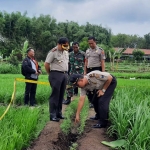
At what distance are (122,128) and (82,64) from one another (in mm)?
3460

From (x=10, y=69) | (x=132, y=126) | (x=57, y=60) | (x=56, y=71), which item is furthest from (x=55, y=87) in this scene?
(x=10, y=69)

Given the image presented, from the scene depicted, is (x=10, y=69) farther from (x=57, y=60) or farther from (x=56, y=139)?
(x=56, y=139)

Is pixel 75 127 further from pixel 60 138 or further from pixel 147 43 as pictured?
pixel 147 43

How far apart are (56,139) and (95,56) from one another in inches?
122

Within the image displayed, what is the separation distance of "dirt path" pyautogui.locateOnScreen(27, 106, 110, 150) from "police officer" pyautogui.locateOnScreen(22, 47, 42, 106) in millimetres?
2326

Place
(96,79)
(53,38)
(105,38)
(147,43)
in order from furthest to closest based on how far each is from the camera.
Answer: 1. (147,43)
2. (105,38)
3. (53,38)
4. (96,79)

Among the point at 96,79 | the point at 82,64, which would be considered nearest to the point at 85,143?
the point at 96,79

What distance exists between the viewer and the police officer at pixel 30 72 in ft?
23.0

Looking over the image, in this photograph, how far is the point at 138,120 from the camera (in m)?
4.02

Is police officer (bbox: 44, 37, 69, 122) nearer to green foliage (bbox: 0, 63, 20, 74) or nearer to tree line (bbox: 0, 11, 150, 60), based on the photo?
green foliage (bbox: 0, 63, 20, 74)

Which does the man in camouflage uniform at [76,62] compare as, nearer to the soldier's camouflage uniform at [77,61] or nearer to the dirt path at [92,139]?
the soldier's camouflage uniform at [77,61]

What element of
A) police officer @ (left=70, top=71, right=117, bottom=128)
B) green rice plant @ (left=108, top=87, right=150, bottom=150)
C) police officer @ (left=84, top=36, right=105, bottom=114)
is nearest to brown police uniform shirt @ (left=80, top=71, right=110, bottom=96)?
police officer @ (left=70, top=71, right=117, bottom=128)

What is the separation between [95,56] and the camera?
679 centimetres

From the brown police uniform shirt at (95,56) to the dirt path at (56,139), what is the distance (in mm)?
2238
